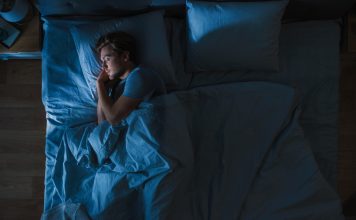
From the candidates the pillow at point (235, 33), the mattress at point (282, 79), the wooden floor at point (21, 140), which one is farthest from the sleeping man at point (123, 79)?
the wooden floor at point (21, 140)

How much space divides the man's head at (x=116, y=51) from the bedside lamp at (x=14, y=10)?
0.42 meters

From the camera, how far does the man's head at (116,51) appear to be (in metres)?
1.52

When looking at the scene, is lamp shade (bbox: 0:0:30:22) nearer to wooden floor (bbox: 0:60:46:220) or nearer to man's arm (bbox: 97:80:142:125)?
wooden floor (bbox: 0:60:46:220)

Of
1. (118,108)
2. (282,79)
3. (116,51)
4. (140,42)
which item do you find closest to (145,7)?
(140,42)

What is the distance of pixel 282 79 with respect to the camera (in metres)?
1.67

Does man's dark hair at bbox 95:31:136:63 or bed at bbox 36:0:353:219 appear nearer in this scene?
bed at bbox 36:0:353:219

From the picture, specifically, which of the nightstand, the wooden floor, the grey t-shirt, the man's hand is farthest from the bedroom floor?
the grey t-shirt

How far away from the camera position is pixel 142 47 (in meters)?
1.62

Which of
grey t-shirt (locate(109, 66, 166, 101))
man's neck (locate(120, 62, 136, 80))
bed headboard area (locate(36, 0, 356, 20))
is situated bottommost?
grey t-shirt (locate(109, 66, 166, 101))

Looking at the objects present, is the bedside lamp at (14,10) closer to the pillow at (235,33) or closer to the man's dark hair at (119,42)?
the man's dark hair at (119,42)

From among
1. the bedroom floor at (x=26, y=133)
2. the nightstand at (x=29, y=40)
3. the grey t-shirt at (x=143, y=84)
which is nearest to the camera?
the grey t-shirt at (x=143, y=84)

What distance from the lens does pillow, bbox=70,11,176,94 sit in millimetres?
1613

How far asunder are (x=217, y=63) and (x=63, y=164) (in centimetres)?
87

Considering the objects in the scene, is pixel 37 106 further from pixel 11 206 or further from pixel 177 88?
pixel 177 88
